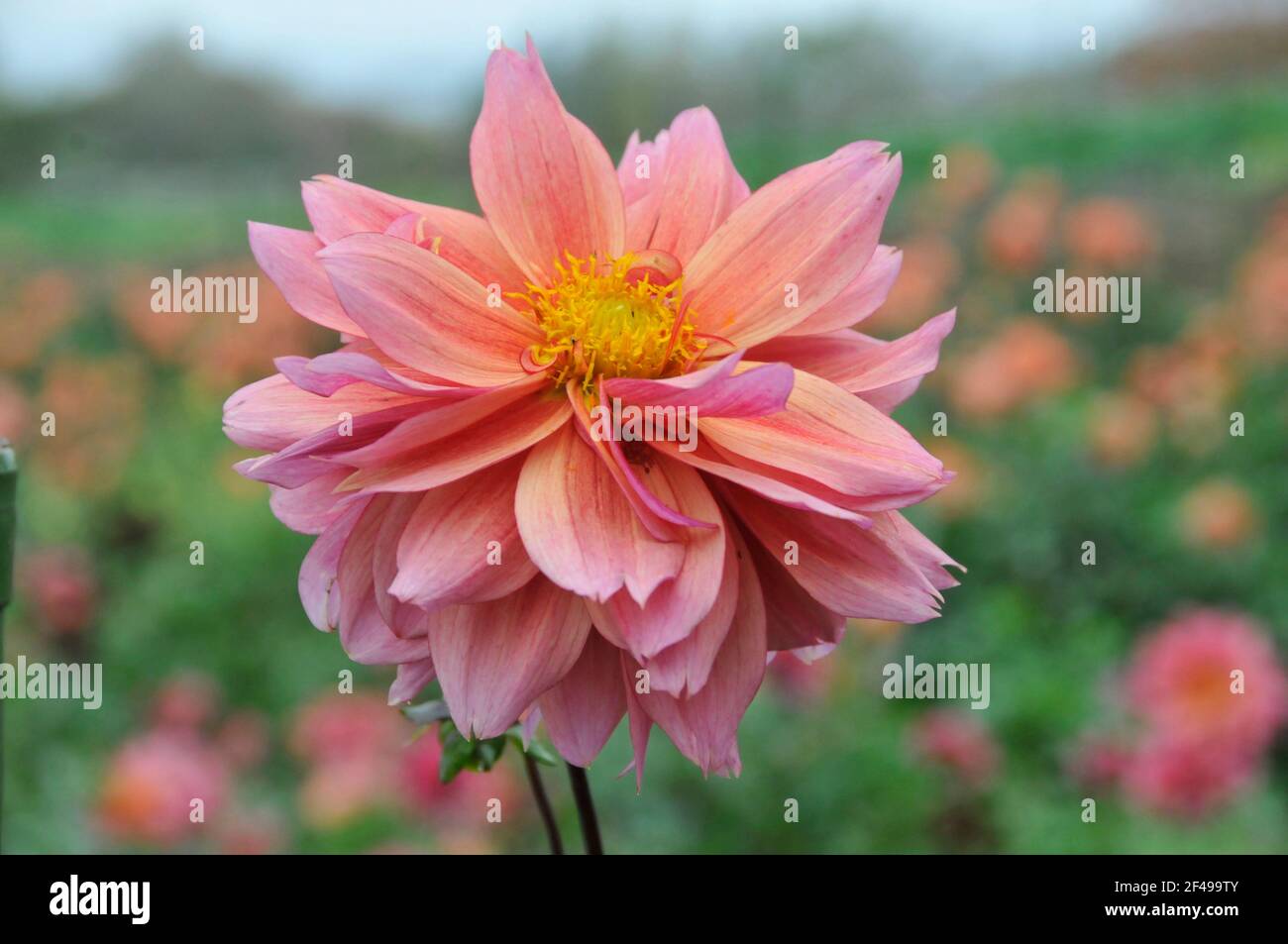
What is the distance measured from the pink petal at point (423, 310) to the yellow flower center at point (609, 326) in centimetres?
2

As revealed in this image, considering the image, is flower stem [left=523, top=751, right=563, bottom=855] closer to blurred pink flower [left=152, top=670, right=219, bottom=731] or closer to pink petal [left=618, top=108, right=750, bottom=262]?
pink petal [left=618, top=108, right=750, bottom=262]

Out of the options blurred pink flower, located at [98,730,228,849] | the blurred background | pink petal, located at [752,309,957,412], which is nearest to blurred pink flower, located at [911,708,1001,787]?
the blurred background

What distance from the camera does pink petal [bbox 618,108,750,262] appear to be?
50cm

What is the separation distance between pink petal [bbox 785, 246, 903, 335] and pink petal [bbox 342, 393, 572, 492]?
97 mm

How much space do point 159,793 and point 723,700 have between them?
2.95 feet

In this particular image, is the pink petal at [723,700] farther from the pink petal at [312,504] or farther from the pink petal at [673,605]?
the pink petal at [312,504]

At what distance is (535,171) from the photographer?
49cm

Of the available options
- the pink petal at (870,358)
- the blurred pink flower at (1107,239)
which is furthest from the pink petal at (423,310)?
the blurred pink flower at (1107,239)

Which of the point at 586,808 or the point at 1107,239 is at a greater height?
the point at 1107,239

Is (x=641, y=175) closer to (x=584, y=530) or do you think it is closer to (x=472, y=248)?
(x=472, y=248)

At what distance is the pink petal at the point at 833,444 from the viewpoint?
0.42 m

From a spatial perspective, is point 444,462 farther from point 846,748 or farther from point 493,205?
point 846,748

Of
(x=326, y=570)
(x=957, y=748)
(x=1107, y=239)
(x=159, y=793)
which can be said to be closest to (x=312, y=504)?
(x=326, y=570)

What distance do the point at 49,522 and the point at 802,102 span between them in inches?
55.9
